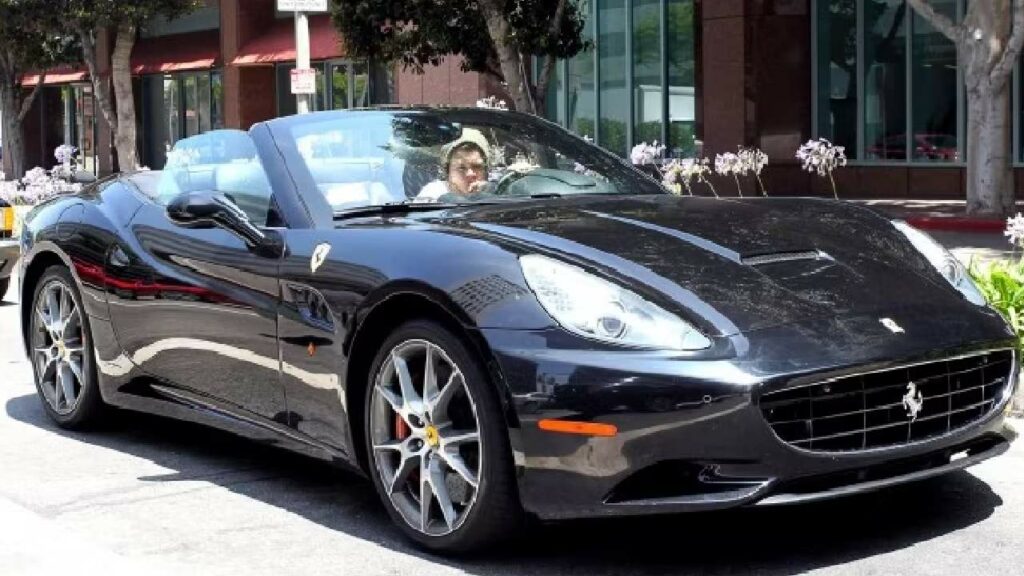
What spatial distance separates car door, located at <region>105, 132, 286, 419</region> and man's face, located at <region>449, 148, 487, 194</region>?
0.67 m

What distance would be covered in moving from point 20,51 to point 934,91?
20.2 m

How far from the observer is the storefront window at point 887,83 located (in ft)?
83.1

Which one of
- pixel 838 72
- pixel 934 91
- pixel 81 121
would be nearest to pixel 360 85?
pixel 838 72

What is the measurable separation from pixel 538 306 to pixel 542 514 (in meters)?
0.58

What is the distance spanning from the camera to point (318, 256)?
5238 mm

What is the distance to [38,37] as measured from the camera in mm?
34844

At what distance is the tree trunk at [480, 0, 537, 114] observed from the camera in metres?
20.8

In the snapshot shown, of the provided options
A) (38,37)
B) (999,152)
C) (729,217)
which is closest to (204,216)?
(729,217)

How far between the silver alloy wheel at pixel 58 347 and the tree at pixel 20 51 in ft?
85.6

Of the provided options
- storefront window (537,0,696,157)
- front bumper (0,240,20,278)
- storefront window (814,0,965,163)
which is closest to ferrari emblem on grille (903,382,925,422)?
front bumper (0,240,20,278)

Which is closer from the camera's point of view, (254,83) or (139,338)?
(139,338)

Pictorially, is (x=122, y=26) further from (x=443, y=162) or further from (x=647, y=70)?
(x=443, y=162)

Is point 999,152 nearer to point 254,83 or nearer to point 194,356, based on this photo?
point 194,356

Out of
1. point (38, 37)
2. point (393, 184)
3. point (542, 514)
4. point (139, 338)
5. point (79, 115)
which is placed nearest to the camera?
point (542, 514)
